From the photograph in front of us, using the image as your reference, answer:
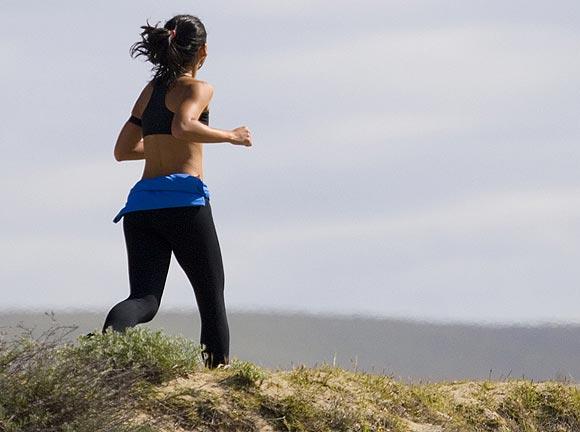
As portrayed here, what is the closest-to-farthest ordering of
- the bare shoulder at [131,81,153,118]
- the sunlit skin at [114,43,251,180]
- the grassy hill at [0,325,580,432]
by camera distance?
the grassy hill at [0,325,580,432] → the sunlit skin at [114,43,251,180] → the bare shoulder at [131,81,153,118]

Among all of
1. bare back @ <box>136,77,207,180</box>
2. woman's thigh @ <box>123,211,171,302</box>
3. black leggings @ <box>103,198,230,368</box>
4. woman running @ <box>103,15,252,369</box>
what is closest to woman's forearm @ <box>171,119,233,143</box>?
woman running @ <box>103,15,252,369</box>

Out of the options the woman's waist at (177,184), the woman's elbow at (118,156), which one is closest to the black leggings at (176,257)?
the woman's waist at (177,184)

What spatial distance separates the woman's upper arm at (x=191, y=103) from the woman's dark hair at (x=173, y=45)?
21 centimetres

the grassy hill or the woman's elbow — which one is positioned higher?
the woman's elbow

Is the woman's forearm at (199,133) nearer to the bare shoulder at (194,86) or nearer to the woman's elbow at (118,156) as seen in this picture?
the bare shoulder at (194,86)

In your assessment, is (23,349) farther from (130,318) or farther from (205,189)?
(205,189)

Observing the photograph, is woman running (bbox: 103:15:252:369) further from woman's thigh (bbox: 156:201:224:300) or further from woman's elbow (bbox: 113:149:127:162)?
woman's elbow (bbox: 113:149:127:162)

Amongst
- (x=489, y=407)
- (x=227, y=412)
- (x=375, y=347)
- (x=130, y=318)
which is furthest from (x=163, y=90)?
(x=375, y=347)

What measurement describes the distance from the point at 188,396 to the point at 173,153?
160cm

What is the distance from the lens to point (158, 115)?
8.76 meters

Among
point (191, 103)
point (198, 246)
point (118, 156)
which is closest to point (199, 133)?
point (191, 103)

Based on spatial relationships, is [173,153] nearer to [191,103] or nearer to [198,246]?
[191,103]

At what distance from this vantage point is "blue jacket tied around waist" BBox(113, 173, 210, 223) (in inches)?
338

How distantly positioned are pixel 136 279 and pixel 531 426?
341 cm
